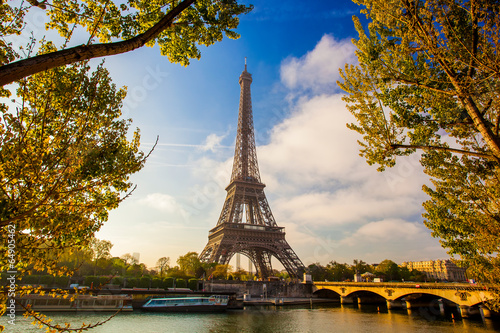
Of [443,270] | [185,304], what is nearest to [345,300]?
[185,304]

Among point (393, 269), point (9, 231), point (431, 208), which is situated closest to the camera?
point (9, 231)

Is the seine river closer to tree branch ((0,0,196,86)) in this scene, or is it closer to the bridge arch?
tree branch ((0,0,196,86))

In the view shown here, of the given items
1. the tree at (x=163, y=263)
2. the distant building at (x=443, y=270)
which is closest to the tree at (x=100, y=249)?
the tree at (x=163, y=263)

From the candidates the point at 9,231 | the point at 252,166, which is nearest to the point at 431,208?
the point at 9,231

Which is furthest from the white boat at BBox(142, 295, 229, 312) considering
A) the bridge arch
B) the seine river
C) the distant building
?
the distant building

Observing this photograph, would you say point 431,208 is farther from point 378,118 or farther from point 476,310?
point 476,310

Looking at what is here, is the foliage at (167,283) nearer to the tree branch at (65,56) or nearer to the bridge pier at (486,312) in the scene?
the bridge pier at (486,312)
